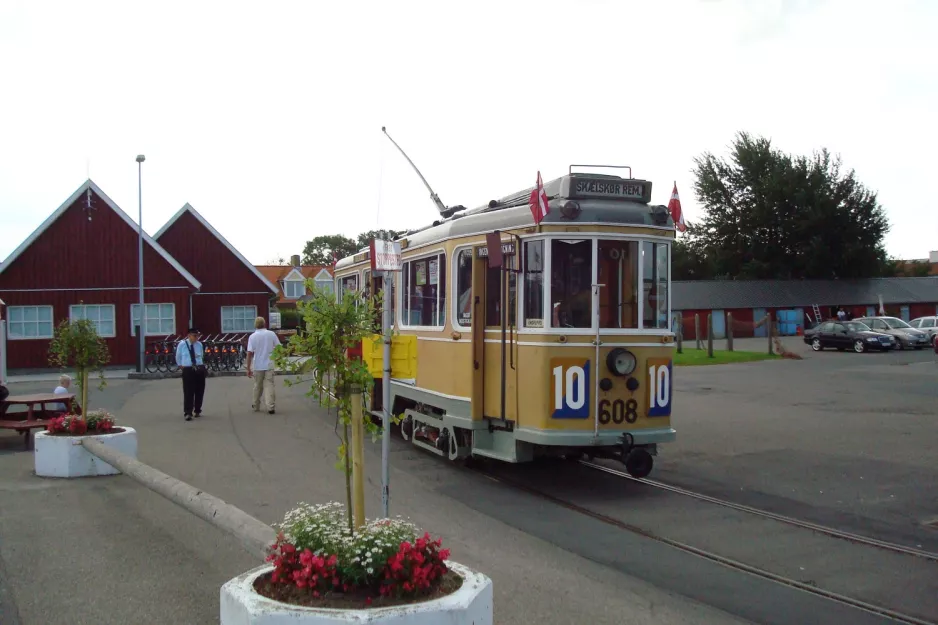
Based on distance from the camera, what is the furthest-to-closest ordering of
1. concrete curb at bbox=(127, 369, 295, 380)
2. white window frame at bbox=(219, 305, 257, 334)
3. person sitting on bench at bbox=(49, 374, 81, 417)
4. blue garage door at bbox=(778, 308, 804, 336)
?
blue garage door at bbox=(778, 308, 804, 336), white window frame at bbox=(219, 305, 257, 334), concrete curb at bbox=(127, 369, 295, 380), person sitting on bench at bbox=(49, 374, 81, 417)

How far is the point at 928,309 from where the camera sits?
62656 millimetres

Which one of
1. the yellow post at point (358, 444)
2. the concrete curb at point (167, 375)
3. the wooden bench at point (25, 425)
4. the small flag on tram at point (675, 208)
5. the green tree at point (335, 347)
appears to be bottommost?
the concrete curb at point (167, 375)

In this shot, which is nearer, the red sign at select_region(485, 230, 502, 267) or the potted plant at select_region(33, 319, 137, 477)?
the red sign at select_region(485, 230, 502, 267)

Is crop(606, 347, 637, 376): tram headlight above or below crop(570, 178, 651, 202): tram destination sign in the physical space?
below

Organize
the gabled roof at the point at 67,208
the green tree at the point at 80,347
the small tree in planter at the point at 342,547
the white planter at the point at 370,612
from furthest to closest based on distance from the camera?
the gabled roof at the point at 67,208 → the green tree at the point at 80,347 → the small tree in planter at the point at 342,547 → the white planter at the point at 370,612

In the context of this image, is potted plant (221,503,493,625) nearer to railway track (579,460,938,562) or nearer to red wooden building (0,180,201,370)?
railway track (579,460,938,562)

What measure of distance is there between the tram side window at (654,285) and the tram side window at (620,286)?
0.10 metres

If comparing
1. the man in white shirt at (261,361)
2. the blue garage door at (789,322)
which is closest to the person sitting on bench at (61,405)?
the man in white shirt at (261,361)

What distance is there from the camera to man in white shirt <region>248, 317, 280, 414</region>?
16.6 m

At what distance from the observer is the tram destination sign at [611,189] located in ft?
30.2

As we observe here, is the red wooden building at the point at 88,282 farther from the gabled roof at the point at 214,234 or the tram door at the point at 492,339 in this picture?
the tram door at the point at 492,339

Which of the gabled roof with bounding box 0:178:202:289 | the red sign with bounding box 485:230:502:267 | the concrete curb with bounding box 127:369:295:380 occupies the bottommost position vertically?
the concrete curb with bounding box 127:369:295:380

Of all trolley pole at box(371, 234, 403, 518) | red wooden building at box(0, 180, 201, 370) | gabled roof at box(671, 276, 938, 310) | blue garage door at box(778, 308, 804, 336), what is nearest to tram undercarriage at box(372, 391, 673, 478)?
trolley pole at box(371, 234, 403, 518)

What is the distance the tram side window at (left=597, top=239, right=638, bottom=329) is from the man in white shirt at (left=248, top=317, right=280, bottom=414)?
341 inches
